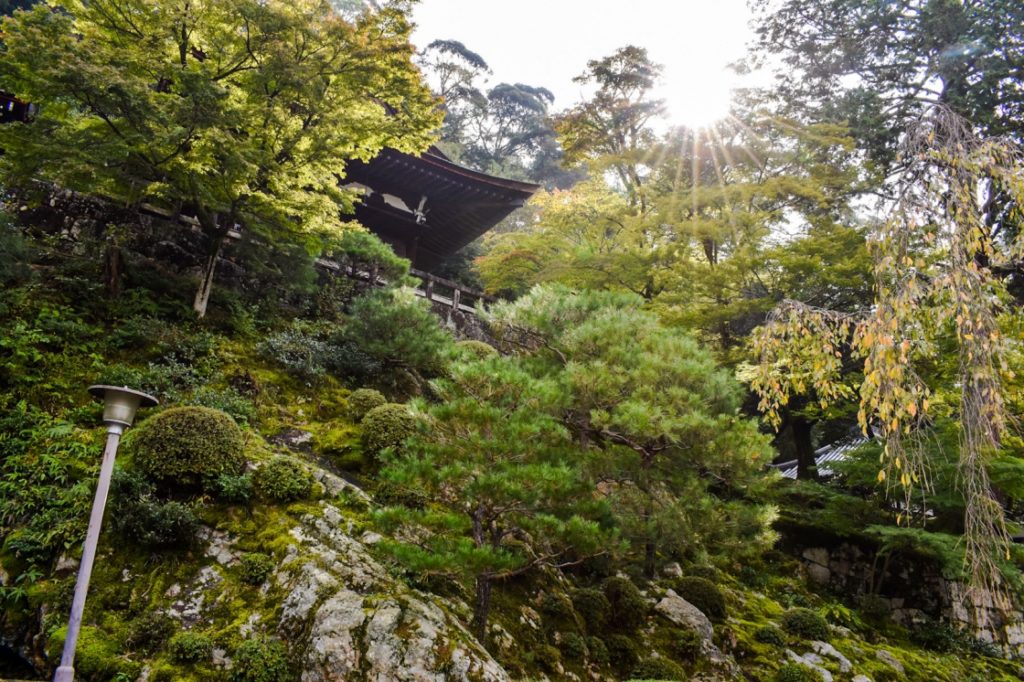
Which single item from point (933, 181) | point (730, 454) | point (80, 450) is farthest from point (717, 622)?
point (80, 450)

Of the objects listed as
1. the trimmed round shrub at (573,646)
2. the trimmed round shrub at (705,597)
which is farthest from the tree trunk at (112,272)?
the trimmed round shrub at (705,597)

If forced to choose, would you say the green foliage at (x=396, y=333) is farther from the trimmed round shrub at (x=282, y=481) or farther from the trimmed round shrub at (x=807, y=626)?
the trimmed round shrub at (x=807, y=626)

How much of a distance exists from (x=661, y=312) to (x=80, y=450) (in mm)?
9861

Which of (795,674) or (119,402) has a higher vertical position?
(119,402)

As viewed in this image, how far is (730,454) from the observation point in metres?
6.77

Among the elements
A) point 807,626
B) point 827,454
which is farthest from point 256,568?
point 827,454

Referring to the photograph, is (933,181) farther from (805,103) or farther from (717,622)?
(805,103)

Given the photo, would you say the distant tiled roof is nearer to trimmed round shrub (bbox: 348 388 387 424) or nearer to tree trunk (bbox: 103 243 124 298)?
trimmed round shrub (bbox: 348 388 387 424)

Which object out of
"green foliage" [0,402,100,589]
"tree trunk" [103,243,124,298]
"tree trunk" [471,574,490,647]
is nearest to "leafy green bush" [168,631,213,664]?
"green foliage" [0,402,100,589]

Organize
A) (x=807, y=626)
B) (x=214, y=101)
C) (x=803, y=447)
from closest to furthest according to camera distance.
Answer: (x=807, y=626) < (x=214, y=101) < (x=803, y=447)

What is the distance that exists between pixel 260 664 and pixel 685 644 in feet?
16.7

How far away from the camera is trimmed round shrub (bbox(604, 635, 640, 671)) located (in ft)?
21.9

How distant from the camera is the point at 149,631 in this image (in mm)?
4941

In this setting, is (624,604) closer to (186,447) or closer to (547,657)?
(547,657)
